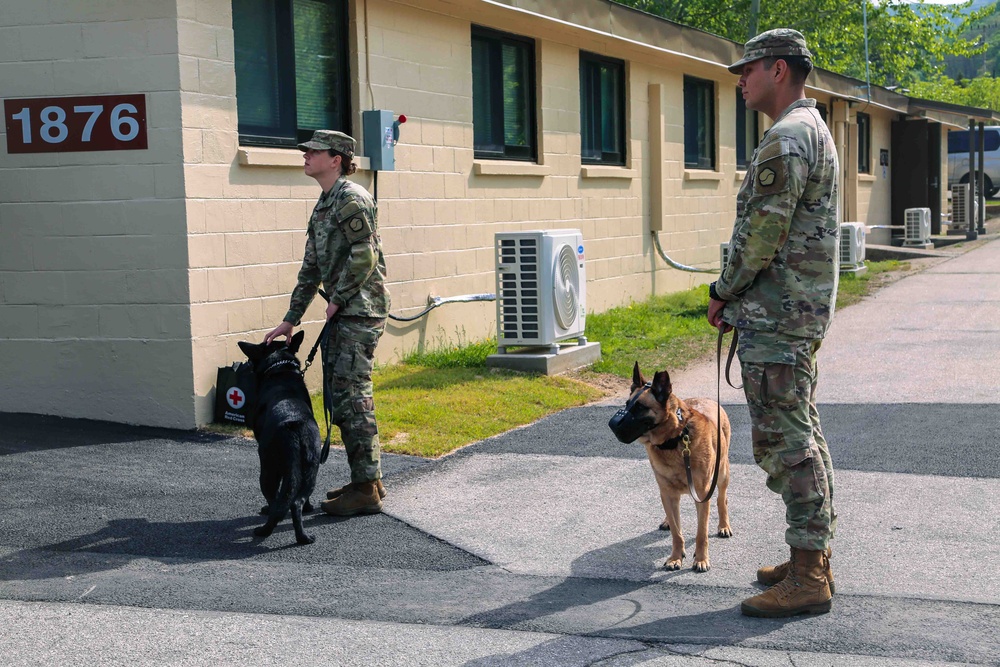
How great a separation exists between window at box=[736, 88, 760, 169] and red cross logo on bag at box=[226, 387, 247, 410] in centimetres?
1309

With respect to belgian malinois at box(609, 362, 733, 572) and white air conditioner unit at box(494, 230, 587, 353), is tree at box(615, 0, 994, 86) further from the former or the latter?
belgian malinois at box(609, 362, 733, 572)

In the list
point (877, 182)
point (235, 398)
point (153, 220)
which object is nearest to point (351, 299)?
point (235, 398)

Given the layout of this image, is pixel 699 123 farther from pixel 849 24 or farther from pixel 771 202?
pixel 849 24

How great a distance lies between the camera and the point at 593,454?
7695 mm

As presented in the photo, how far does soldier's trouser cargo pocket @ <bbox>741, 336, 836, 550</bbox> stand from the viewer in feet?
15.0

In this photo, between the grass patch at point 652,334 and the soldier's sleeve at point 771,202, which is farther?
the grass patch at point 652,334

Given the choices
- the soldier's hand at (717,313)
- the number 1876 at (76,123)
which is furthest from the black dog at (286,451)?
the number 1876 at (76,123)

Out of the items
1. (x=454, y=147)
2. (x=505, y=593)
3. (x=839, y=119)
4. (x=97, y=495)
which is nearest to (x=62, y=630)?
(x=505, y=593)

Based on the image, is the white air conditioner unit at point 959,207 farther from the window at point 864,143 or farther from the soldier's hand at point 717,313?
the soldier's hand at point 717,313

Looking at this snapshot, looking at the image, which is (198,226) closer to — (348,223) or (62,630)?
(348,223)

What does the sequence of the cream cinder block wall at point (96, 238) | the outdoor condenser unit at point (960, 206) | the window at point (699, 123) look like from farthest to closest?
the outdoor condenser unit at point (960, 206)
the window at point (699, 123)
the cream cinder block wall at point (96, 238)

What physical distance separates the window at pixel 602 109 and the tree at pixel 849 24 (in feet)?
65.0

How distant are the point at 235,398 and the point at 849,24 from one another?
35.2m

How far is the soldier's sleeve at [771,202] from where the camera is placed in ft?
14.6
